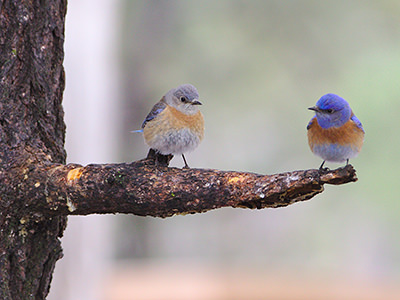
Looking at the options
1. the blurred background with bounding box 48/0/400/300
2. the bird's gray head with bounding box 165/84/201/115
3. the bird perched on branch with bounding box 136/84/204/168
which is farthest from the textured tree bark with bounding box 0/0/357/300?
the blurred background with bounding box 48/0/400/300

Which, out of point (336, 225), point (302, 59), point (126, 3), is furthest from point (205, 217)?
point (126, 3)

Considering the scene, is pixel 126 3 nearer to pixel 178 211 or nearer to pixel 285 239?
pixel 285 239

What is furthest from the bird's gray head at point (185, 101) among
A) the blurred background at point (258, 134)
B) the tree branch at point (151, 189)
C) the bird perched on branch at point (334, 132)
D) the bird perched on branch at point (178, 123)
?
the blurred background at point (258, 134)

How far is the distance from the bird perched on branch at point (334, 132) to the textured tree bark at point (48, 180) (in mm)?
837

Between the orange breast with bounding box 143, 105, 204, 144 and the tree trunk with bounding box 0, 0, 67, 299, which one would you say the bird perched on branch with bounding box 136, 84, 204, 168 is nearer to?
the orange breast with bounding box 143, 105, 204, 144

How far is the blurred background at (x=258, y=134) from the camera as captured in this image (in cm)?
797

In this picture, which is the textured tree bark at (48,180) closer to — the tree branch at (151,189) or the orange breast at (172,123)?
the tree branch at (151,189)

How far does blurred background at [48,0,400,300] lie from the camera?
7969mm

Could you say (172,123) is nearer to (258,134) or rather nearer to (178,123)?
(178,123)

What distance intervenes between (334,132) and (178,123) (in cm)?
87

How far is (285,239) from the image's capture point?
10367 mm

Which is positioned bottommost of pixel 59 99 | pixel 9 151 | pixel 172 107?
pixel 9 151

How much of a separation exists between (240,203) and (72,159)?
3004mm

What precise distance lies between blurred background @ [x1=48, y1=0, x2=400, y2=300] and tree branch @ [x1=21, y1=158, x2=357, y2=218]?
525cm
